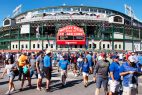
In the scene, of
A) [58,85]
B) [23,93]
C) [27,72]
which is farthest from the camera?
[58,85]

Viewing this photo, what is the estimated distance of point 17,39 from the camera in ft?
289

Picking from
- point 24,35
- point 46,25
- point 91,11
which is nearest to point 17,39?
point 24,35

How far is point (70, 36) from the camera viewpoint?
6200 centimetres

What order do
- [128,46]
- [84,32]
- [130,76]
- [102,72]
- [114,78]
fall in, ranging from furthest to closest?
[128,46]
[84,32]
[102,72]
[114,78]
[130,76]

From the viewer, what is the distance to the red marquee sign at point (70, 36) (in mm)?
61219

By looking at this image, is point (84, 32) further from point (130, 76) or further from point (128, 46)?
point (130, 76)

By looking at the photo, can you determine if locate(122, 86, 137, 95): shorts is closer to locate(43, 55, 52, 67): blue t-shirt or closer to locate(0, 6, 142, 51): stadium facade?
locate(43, 55, 52, 67): blue t-shirt

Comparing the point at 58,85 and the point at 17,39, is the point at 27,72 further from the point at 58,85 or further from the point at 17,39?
the point at 17,39

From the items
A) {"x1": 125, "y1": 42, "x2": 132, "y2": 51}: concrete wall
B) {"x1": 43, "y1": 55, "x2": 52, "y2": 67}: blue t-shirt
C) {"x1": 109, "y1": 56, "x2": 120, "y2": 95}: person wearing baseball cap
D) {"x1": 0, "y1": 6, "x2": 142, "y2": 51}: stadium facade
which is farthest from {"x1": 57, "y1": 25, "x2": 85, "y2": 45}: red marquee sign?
{"x1": 109, "y1": 56, "x2": 120, "y2": 95}: person wearing baseball cap

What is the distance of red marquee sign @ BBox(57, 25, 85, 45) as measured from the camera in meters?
61.2

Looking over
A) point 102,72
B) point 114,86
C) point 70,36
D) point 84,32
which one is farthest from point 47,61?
point 84,32

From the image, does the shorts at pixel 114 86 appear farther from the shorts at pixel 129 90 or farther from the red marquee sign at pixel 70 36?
the red marquee sign at pixel 70 36

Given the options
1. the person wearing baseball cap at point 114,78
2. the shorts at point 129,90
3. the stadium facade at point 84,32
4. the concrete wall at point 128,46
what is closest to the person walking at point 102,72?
the person wearing baseball cap at point 114,78

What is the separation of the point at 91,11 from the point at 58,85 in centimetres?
8738
